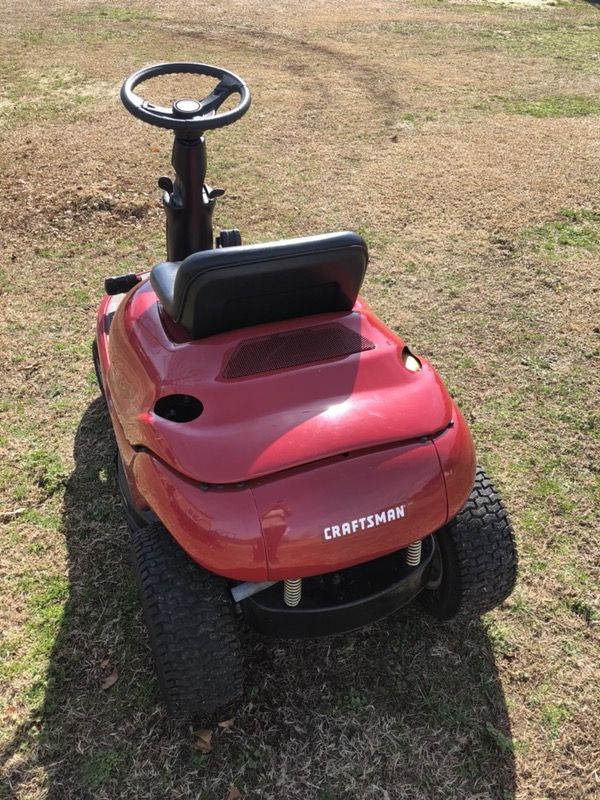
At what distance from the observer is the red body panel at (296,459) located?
1.90 m

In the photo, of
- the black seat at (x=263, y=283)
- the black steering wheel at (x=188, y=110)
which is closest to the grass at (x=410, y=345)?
the black seat at (x=263, y=283)

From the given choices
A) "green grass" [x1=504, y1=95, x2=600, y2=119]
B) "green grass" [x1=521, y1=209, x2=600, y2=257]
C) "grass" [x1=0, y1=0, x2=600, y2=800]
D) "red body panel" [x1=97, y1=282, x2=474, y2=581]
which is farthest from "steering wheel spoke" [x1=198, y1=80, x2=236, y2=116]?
"green grass" [x1=504, y1=95, x2=600, y2=119]

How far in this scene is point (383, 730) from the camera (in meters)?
2.31

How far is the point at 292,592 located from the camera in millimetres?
2100

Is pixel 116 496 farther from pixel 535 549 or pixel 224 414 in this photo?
pixel 535 549

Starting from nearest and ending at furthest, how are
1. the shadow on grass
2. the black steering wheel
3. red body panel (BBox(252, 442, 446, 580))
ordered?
red body panel (BBox(252, 442, 446, 580))
the shadow on grass
the black steering wheel

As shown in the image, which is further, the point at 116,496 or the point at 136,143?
the point at 136,143

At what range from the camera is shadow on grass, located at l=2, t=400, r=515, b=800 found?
217 centimetres

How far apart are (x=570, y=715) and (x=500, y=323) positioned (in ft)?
8.39

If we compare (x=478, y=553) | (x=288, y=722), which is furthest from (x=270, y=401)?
(x=288, y=722)

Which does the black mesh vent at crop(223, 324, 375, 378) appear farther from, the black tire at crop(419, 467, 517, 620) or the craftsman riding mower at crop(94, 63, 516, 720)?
the black tire at crop(419, 467, 517, 620)

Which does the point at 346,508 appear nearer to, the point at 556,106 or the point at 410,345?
the point at 410,345

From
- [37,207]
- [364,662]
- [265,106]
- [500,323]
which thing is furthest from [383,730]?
[265,106]

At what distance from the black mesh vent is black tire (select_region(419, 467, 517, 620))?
0.65m
